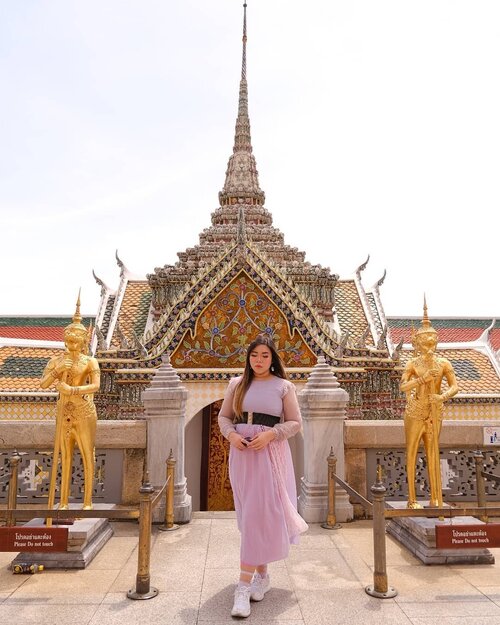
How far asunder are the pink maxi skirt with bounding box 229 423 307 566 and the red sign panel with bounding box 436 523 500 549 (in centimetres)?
A: 125

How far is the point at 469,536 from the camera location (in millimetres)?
3879

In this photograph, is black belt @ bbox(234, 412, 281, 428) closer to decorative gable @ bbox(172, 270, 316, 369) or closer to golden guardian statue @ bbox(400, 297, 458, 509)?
golden guardian statue @ bbox(400, 297, 458, 509)

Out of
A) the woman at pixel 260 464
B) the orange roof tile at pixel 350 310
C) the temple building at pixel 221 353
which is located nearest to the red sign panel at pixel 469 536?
the woman at pixel 260 464

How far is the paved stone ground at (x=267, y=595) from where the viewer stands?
3350 millimetres

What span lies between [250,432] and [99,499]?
3584mm

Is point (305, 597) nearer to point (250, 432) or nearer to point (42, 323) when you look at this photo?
point (250, 432)

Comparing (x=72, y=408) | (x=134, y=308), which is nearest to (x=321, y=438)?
(x=72, y=408)

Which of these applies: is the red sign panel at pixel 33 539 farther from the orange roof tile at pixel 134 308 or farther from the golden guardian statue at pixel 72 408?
the orange roof tile at pixel 134 308

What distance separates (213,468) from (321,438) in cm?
564

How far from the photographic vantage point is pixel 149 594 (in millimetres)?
3691

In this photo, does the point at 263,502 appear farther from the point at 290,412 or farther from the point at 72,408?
the point at 72,408

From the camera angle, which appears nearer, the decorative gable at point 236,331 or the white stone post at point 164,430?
the white stone post at point 164,430

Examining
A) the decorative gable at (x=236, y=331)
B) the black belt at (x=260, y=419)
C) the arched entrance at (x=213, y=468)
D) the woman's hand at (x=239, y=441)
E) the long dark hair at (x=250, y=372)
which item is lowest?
the arched entrance at (x=213, y=468)

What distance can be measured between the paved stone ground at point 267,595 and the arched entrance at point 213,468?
6165 millimetres
